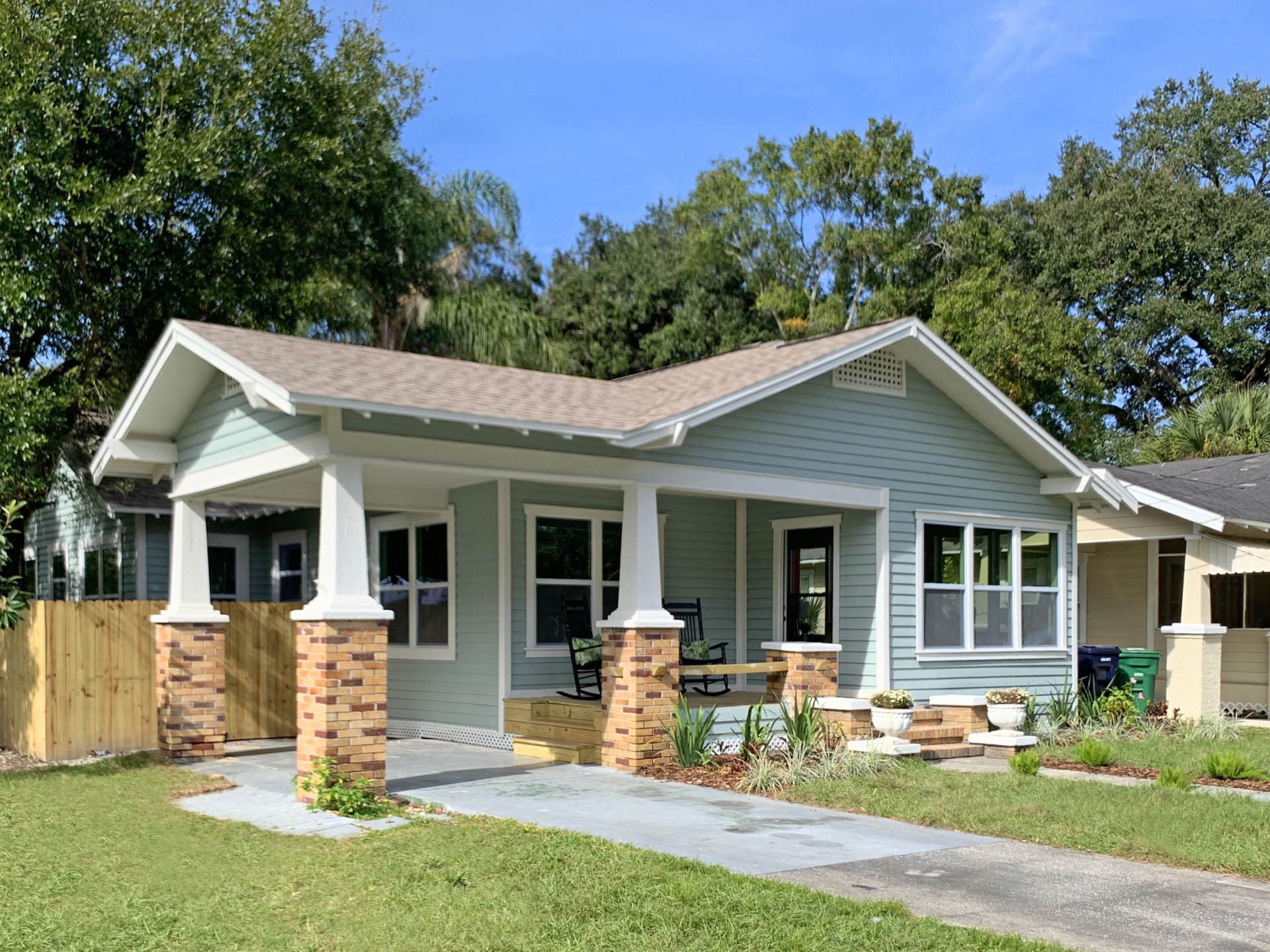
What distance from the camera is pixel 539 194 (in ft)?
109

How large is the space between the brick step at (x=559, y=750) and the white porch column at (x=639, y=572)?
130 centimetres

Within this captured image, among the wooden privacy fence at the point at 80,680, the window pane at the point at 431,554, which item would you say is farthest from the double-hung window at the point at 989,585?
the wooden privacy fence at the point at 80,680

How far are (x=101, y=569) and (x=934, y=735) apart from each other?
42.4 ft

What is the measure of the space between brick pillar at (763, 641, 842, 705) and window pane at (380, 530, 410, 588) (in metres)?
4.37

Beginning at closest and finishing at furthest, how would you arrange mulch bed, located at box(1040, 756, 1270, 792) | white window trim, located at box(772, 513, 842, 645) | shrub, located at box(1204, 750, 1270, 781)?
mulch bed, located at box(1040, 756, 1270, 792) → shrub, located at box(1204, 750, 1270, 781) → white window trim, located at box(772, 513, 842, 645)

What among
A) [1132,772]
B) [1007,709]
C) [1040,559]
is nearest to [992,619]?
[1040,559]

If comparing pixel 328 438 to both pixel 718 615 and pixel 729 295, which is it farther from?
pixel 729 295

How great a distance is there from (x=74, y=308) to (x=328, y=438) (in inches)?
330

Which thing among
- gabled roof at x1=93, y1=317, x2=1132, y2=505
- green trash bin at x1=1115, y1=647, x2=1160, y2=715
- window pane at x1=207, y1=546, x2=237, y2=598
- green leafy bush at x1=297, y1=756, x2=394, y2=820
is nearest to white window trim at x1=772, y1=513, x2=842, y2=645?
gabled roof at x1=93, y1=317, x2=1132, y2=505

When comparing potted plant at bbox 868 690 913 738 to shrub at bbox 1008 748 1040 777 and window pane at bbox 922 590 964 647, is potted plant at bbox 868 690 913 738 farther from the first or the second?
window pane at bbox 922 590 964 647

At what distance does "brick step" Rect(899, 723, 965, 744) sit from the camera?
1324 centimetres

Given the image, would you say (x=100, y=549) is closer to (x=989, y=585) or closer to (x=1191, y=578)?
(x=989, y=585)

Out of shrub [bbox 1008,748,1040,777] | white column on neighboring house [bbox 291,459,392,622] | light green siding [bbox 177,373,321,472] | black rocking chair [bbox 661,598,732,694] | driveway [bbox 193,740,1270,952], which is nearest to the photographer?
driveway [bbox 193,740,1270,952]

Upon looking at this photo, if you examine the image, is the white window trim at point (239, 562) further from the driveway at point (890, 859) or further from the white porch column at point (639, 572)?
the white porch column at point (639, 572)
